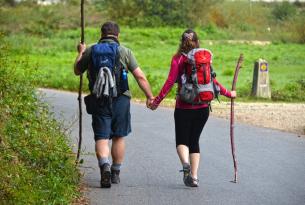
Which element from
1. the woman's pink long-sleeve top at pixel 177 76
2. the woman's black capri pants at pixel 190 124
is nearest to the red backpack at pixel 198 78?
the woman's pink long-sleeve top at pixel 177 76

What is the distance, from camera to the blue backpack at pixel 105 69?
34.1 feet

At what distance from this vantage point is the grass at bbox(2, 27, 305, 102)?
28.8 metres

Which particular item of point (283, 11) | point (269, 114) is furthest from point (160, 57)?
point (269, 114)

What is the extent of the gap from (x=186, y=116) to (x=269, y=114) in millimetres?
9606

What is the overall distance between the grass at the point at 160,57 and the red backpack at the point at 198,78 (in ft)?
38.9

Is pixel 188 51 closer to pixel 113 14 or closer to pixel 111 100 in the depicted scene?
pixel 111 100

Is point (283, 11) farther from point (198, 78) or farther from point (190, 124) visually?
point (198, 78)

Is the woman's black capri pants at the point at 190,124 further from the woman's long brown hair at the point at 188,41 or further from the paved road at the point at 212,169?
the woman's long brown hair at the point at 188,41

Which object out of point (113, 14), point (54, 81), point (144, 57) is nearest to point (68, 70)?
point (54, 81)

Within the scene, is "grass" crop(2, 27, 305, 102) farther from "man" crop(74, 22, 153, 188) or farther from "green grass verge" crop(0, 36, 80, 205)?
"man" crop(74, 22, 153, 188)

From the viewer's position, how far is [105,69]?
409 inches

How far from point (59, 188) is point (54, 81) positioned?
2026 centimetres

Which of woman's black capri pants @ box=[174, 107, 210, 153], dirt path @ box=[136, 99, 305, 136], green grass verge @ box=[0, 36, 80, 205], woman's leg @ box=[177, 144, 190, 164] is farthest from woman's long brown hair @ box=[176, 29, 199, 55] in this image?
dirt path @ box=[136, 99, 305, 136]

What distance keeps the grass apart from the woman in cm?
1152
